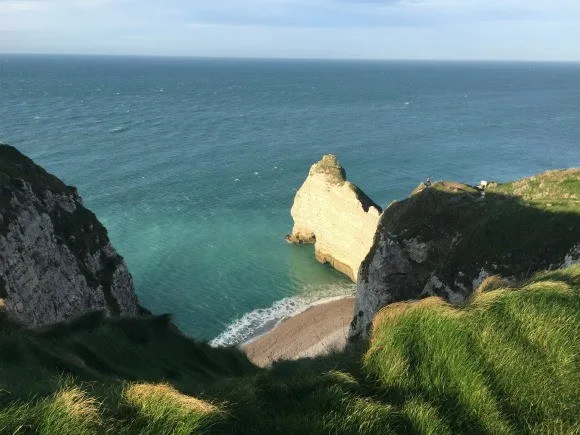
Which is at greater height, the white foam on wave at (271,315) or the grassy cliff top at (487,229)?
the grassy cliff top at (487,229)

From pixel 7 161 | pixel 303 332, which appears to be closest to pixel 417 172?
pixel 303 332

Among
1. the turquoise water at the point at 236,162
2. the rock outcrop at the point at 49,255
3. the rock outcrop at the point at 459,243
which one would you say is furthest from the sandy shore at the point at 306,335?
the rock outcrop at the point at 49,255

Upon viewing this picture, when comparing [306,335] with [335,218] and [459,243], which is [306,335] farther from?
[459,243]

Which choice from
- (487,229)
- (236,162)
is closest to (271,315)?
(487,229)

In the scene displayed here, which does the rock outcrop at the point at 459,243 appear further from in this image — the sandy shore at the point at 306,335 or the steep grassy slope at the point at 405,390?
the steep grassy slope at the point at 405,390

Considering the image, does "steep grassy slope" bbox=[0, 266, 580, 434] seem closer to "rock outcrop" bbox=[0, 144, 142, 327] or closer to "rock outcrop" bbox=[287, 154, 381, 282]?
"rock outcrop" bbox=[0, 144, 142, 327]

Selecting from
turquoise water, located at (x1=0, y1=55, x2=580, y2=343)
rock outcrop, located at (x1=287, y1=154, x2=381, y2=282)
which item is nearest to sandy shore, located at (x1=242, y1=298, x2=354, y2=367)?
turquoise water, located at (x1=0, y1=55, x2=580, y2=343)
